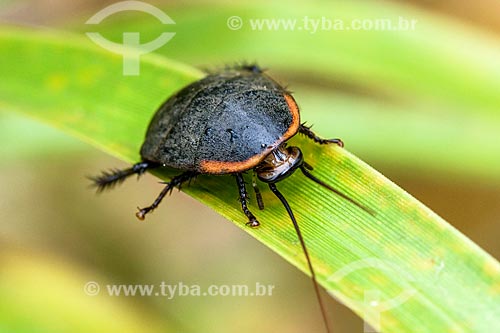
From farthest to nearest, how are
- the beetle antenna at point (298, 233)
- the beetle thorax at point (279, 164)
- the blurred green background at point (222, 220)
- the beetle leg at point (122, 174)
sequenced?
the blurred green background at point (222, 220), the beetle leg at point (122, 174), the beetle thorax at point (279, 164), the beetle antenna at point (298, 233)

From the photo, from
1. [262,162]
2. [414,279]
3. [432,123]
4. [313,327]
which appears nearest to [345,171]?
[262,162]

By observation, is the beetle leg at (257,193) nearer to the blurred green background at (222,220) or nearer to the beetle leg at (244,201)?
the beetle leg at (244,201)

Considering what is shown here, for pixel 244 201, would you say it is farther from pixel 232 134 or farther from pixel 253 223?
pixel 232 134

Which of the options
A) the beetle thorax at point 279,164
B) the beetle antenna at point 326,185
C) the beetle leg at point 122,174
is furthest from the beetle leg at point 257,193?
the beetle leg at point 122,174

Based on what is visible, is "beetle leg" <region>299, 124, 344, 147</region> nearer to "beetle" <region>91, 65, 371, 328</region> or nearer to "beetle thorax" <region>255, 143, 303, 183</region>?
"beetle" <region>91, 65, 371, 328</region>

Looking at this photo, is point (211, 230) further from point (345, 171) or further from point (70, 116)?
point (345, 171)

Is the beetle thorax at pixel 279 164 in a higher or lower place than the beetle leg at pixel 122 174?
higher
